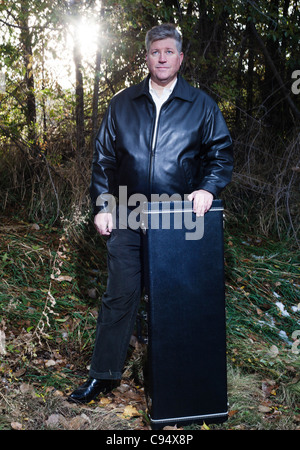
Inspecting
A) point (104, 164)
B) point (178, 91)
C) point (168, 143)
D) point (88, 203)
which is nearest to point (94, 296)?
point (88, 203)

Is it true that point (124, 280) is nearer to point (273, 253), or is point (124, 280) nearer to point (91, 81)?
point (273, 253)

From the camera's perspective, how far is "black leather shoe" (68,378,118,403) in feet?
10.0

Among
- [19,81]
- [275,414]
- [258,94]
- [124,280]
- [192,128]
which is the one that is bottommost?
[275,414]

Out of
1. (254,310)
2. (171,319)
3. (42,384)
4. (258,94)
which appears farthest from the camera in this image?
(258,94)

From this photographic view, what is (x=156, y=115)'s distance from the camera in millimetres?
2873

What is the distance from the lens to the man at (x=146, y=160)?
112 inches

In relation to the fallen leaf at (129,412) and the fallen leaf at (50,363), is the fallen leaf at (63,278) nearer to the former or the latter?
the fallen leaf at (50,363)

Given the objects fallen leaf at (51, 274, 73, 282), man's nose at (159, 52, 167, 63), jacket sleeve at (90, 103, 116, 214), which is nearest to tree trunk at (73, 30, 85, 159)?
fallen leaf at (51, 274, 73, 282)

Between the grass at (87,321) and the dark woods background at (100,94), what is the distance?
462mm

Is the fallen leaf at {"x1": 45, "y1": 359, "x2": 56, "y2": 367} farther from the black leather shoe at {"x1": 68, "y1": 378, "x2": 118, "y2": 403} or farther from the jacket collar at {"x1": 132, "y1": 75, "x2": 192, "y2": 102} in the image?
the jacket collar at {"x1": 132, "y1": 75, "x2": 192, "y2": 102}

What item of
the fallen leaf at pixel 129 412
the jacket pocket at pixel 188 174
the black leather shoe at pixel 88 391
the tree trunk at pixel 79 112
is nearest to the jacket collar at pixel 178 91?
the jacket pocket at pixel 188 174

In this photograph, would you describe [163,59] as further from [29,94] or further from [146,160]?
[29,94]

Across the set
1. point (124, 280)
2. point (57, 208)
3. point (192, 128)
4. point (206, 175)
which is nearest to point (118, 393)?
point (124, 280)

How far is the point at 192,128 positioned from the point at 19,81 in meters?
3.31
